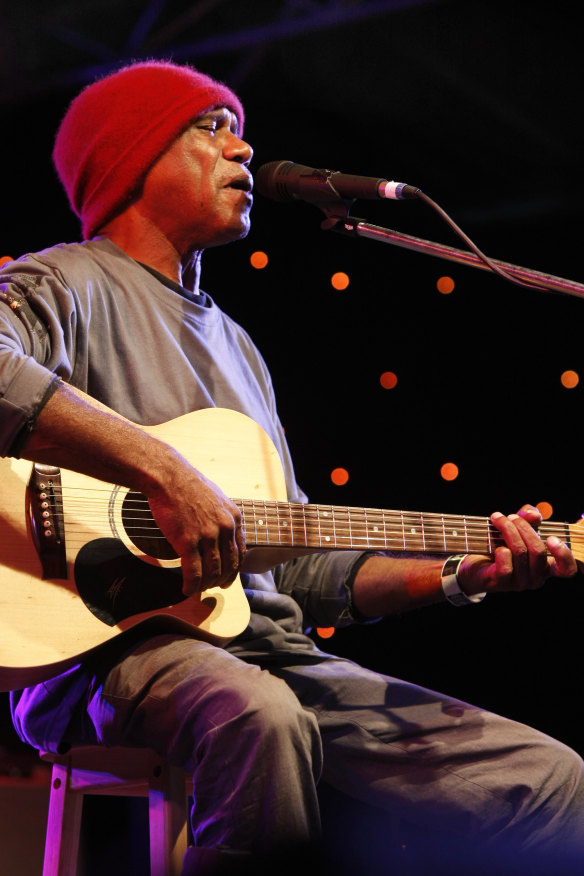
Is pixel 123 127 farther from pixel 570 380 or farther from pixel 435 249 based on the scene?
pixel 570 380

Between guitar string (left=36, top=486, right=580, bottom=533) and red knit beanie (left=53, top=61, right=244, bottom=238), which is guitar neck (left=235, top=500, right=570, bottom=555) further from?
red knit beanie (left=53, top=61, right=244, bottom=238)

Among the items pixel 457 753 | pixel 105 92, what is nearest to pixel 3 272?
pixel 105 92

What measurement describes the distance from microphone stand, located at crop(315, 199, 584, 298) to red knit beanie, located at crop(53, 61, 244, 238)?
0.66 meters

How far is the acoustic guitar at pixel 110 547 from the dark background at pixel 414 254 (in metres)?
1.43

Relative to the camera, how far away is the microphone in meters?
1.85

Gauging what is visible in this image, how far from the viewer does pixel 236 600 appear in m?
1.80

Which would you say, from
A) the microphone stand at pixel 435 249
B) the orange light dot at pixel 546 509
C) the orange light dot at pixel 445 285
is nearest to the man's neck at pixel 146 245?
the microphone stand at pixel 435 249

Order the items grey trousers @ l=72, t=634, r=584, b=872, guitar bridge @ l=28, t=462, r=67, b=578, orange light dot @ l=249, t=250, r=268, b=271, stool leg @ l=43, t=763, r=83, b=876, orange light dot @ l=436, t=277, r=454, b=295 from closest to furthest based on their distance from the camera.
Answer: grey trousers @ l=72, t=634, r=584, b=872
guitar bridge @ l=28, t=462, r=67, b=578
stool leg @ l=43, t=763, r=83, b=876
orange light dot @ l=249, t=250, r=268, b=271
orange light dot @ l=436, t=277, r=454, b=295

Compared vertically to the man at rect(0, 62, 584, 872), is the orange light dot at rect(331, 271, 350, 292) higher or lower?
higher

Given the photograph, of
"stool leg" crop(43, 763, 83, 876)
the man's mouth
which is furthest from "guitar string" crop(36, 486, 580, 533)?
the man's mouth

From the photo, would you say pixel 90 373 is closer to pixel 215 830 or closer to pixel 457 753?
pixel 215 830

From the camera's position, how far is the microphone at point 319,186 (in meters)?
1.85

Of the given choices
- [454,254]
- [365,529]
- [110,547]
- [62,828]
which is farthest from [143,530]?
[454,254]

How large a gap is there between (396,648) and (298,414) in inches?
40.1
